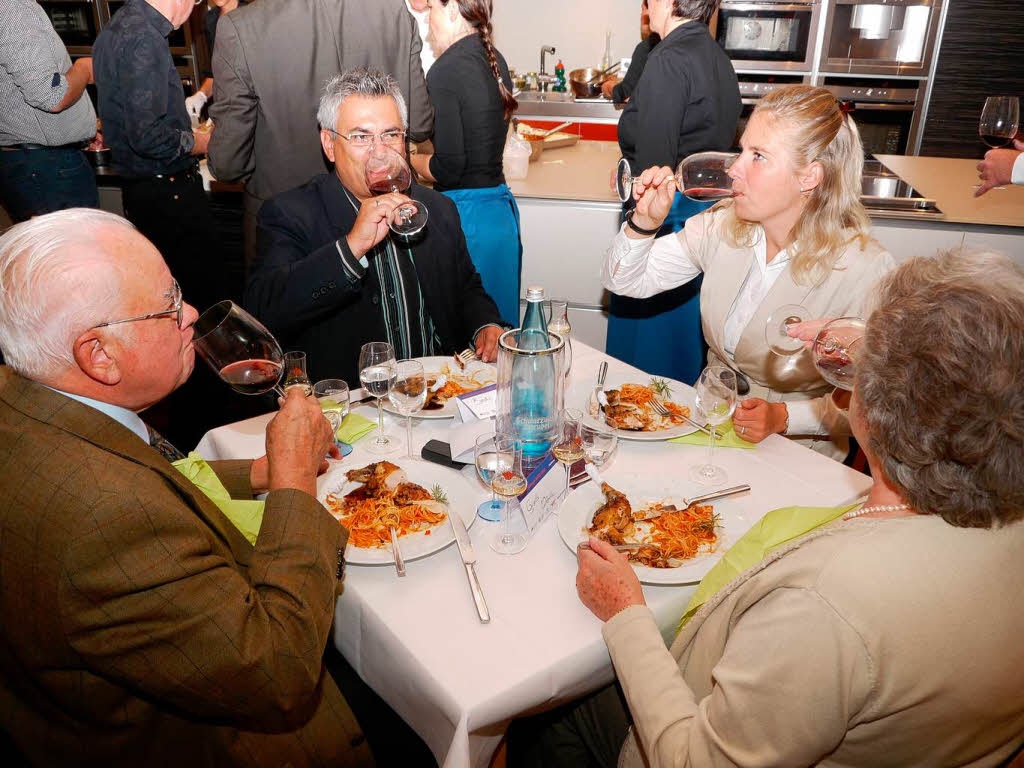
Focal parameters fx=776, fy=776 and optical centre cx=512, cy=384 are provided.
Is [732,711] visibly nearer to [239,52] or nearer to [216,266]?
[239,52]

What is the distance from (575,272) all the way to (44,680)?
118 inches

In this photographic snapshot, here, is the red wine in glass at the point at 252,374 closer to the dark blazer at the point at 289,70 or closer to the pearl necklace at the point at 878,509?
the pearl necklace at the point at 878,509

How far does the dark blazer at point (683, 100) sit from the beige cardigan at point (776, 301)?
0.94 metres

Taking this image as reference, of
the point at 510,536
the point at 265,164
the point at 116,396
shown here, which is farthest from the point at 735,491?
the point at 265,164

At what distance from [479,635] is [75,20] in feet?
22.0

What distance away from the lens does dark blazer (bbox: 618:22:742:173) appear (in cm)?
322

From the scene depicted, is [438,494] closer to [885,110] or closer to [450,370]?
[450,370]

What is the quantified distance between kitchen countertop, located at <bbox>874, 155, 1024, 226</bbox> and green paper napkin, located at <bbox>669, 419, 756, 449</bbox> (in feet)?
6.90

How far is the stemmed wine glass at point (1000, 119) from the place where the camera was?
299 centimetres

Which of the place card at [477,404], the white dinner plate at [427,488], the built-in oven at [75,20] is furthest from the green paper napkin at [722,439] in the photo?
the built-in oven at [75,20]

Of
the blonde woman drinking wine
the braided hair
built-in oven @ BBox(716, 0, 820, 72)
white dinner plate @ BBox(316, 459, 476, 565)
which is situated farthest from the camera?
built-in oven @ BBox(716, 0, 820, 72)

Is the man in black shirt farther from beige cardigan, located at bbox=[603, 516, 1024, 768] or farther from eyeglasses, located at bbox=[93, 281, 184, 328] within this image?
beige cardigan, located at bbox=[603, 516, 1024, 768]

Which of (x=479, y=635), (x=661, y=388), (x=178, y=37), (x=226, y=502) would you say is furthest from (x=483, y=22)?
(x=178, y=37)

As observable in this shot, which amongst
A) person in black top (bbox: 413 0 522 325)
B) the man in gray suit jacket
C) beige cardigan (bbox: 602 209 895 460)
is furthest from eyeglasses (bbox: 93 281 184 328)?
the man in gray suit jacket
